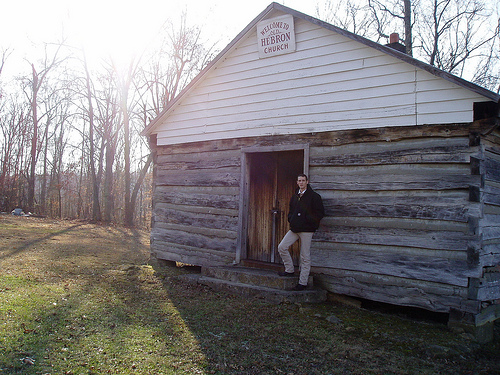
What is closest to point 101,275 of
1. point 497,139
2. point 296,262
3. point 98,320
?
point 98,320

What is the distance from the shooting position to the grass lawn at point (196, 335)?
156 inches

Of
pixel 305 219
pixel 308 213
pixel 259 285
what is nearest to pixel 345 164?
pixel 308 213

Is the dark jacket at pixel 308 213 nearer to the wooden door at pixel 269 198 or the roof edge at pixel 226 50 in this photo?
the wooden door at pixel 269 198

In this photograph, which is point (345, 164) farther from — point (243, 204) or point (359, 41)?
point (243, 204)

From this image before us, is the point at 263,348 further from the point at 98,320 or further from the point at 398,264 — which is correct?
the point at 398,264

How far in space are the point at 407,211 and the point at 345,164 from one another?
4.29ft

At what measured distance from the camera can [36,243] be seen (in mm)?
11055

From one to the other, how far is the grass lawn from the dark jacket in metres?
1.30

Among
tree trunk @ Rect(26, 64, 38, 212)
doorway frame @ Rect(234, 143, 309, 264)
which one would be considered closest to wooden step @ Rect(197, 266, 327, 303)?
doorway frame @ Rect(234, 143, 309, 264)

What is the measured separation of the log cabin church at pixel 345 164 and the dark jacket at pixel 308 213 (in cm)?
37

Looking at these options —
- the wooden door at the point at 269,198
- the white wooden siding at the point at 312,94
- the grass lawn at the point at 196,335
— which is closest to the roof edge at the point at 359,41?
the white wooden siding at the point at 312,94

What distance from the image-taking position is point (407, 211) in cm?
595

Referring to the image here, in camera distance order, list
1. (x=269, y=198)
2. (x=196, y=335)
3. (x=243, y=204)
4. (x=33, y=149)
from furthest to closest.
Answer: (x=33, y=149) → (x=269, y=198) → (x=243, y=204) → (x=196, y=335)

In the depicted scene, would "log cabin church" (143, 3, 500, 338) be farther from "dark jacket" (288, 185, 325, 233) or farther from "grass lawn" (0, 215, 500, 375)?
"grass lawn" (0, 215, 500, 375)
